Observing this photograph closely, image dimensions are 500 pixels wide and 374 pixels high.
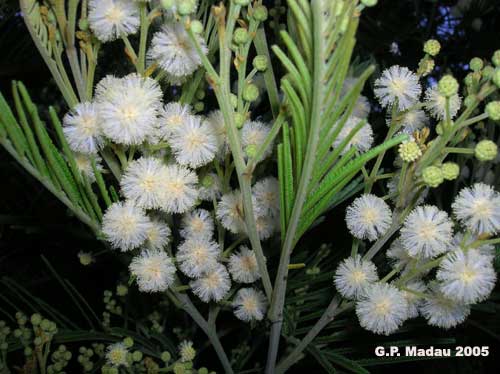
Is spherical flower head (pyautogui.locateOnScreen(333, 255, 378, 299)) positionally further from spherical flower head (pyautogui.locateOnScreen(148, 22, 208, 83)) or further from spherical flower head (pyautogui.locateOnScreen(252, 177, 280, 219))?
spherical flower head (pyautogui.locateOnScreen(148, 22, 208, 83))

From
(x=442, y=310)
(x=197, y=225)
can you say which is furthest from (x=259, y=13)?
(x=442, y=310)

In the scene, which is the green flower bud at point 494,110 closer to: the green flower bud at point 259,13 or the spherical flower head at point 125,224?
the green flower bud at point 259,13

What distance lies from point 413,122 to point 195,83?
0.81 feet

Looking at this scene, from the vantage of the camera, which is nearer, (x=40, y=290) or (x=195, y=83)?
(x=195, y=83)

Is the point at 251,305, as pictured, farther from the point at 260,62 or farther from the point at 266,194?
the point at 260,62

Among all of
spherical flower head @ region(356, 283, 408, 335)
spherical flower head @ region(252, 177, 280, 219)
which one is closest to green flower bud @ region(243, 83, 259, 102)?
spherical flower head @ region(252, 177, 280, 219)

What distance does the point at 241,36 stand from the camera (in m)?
0.42

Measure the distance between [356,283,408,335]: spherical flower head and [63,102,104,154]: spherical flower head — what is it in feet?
1.01

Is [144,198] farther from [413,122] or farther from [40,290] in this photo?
[40,290]

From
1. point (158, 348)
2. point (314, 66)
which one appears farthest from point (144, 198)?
point (158, 348)

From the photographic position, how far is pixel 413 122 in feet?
1.78

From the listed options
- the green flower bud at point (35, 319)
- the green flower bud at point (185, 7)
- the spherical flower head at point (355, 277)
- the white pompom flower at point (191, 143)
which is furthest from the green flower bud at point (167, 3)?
the green flower bud at point (35, 319)

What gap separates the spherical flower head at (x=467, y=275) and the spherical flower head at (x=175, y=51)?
289mm

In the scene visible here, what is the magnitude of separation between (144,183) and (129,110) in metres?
0.07
